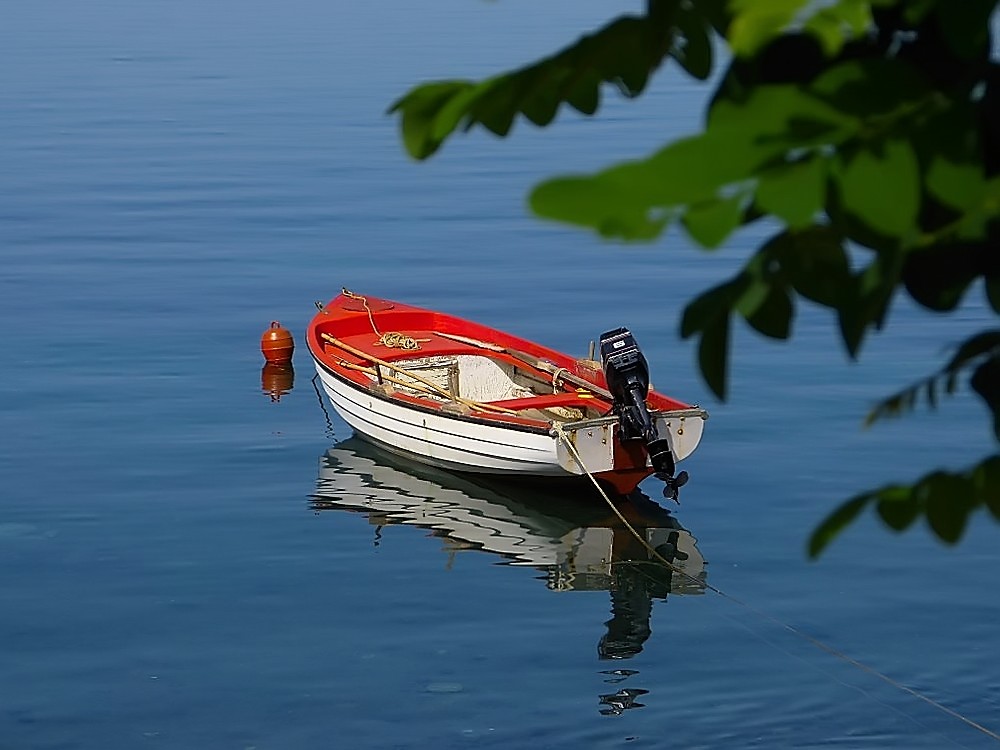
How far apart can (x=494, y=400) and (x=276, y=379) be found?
243 inches

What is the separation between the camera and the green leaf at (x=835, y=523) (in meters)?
2.41

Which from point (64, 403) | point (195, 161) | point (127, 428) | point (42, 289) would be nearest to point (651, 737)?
point (127, 428)

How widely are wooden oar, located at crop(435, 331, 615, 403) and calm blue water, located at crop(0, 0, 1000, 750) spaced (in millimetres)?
1754

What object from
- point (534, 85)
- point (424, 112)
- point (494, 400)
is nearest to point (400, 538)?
point (494, 400)

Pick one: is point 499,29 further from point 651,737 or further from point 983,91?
point 983,91

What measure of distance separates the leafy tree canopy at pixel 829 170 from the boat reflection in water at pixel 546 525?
1557 cm

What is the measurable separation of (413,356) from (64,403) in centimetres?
579

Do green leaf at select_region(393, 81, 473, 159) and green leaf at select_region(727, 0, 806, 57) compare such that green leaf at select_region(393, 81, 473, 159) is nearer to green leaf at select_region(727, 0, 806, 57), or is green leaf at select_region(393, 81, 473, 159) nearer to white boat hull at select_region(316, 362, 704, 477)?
green leaf at select_region(727, 0, 806, 57)

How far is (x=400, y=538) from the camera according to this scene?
71.4ft

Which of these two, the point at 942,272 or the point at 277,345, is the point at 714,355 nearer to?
the point at 942,272

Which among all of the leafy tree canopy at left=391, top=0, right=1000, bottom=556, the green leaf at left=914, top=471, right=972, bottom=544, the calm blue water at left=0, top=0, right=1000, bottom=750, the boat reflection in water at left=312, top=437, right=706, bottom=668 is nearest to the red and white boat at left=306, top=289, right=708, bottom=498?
the boat reflection in water at left=312, top=437, right=706, bottom=668

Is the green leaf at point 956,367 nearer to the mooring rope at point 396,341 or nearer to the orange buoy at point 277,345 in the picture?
the mooring rope at point 396,341

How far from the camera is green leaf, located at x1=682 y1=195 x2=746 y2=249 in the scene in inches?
85.8

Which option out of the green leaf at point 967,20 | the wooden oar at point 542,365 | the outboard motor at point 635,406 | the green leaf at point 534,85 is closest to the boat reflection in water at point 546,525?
the outboard motor at point 635,406
